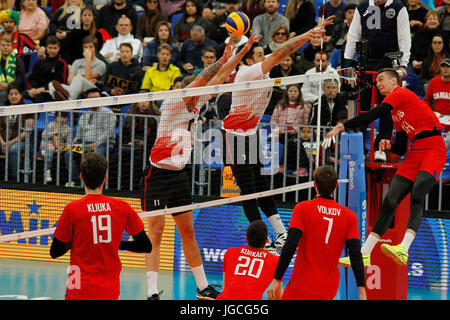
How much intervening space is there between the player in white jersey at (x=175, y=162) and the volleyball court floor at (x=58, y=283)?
169cm

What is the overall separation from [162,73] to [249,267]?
25.3ft

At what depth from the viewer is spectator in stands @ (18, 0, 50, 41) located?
18.0 meters

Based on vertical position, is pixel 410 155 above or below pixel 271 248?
above

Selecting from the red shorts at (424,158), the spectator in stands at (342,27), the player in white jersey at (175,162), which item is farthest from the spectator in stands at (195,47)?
the red shorts at (424,158)

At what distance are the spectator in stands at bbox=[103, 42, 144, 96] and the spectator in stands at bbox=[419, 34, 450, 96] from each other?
5266mm

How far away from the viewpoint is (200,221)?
43.9 ft

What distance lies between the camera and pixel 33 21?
1808cm

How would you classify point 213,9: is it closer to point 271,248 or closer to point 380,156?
point 380,156

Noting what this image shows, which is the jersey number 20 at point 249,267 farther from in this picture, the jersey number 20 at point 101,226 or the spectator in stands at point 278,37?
the spectator in stands at point 278,37

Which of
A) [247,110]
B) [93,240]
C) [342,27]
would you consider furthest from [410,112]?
[342,27]

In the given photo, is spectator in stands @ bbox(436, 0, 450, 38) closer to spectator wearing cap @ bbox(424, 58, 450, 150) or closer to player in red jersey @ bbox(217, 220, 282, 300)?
spectator wearing cap @ bbox(424, 58, 450, 150)

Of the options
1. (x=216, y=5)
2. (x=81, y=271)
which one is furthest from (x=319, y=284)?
(x=216, y=5)

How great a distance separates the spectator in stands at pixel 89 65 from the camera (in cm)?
1562

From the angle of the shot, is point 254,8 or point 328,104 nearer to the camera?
point 328,104
